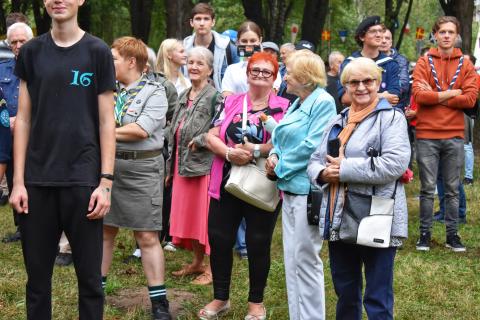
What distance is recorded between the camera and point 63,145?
4184 mm

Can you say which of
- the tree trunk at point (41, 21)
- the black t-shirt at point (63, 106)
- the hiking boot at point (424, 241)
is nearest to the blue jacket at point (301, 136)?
the black t-shirt at point (63, 106)

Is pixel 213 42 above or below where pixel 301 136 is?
above

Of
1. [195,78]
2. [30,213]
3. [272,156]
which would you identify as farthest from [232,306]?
[30,213]

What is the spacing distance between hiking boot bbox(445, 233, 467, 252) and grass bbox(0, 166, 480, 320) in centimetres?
8

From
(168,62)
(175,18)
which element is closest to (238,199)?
(168,62)

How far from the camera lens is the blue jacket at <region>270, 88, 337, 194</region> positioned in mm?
5098

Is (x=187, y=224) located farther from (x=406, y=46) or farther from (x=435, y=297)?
(x=406, y=46)

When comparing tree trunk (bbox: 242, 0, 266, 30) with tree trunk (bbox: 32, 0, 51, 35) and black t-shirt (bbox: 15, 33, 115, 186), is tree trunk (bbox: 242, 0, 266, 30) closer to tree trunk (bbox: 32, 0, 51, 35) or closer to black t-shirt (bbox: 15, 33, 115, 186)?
tree trunk (bbox: 32, 0, 51, 35)

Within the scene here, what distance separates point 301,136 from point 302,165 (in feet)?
0.63

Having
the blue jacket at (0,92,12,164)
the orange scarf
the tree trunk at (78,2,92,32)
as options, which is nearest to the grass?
the blue jacket at (0,92,12,164)

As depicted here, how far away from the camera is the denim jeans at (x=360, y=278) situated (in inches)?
180

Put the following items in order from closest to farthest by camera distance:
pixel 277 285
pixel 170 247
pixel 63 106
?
1. pixel 63 106
2. pixel 277 285
3. pixel 170 247

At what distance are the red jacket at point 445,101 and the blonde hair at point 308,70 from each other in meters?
3.02

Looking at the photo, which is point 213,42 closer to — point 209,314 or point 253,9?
point 209,314
